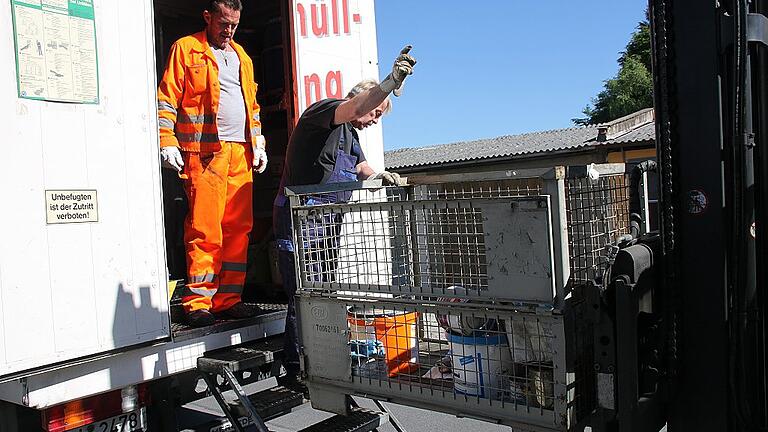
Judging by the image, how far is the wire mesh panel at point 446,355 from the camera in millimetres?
2516

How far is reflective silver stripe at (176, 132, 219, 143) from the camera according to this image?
Result: 4281 millimetres

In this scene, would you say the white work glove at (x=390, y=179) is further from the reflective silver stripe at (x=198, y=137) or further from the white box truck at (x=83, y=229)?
the reflective silver stripe at (x=198, y=137)

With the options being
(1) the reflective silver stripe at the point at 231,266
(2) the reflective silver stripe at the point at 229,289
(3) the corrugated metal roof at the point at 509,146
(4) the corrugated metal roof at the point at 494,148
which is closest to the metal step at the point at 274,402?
(2) the reflective silver stripe at the point at 229,289

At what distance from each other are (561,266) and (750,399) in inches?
29.9

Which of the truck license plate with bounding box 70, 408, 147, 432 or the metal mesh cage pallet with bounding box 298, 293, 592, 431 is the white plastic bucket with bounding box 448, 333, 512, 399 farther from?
the truck license plate with bounding box 70, 408, 147, 432

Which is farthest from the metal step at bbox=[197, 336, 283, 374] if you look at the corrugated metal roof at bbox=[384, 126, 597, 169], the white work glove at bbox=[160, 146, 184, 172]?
the corrugated metal roof at bbox=[384, 126, 597, 169]

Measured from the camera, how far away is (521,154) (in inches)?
846

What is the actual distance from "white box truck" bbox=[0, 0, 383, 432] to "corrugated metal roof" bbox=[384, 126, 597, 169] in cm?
1830

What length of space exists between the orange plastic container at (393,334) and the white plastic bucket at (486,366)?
0.34 meters

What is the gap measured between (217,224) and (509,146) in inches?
836

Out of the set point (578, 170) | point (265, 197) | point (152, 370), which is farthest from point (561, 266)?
point (265, 197)

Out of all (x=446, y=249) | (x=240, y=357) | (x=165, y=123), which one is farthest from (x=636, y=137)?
(x=446, y=249)

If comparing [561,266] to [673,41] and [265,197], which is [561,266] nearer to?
[673,41]

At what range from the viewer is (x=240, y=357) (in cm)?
377
